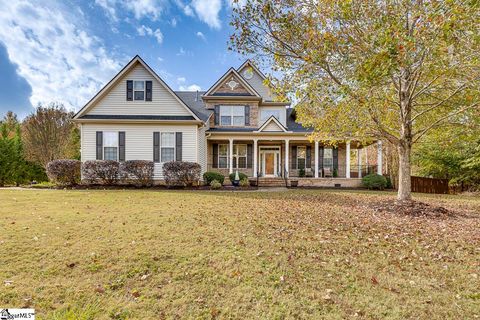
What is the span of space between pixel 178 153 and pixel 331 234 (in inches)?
483

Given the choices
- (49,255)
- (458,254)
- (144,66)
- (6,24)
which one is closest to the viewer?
(49,255)

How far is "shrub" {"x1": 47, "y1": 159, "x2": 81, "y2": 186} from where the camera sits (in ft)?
47.9

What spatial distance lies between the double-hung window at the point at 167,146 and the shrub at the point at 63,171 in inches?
188

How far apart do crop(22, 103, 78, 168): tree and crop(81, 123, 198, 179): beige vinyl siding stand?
8.19 m

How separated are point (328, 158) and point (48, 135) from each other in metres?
23.8

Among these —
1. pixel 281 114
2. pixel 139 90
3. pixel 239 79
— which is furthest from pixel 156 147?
pixel 281 114

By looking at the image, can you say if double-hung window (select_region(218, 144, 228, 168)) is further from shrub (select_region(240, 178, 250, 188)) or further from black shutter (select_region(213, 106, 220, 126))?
shrub (select_region(240, 178, 250, 188))

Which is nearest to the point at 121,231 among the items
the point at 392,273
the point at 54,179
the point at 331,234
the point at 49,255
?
the point at 49,255

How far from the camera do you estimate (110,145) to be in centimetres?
1602

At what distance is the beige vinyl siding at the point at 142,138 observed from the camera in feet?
52.3

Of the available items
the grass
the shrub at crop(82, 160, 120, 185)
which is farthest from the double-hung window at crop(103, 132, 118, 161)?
the grass

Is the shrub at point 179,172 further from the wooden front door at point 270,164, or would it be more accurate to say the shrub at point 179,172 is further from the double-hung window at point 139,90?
the wooden front door at point 270,164

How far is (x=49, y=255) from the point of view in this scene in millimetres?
4148

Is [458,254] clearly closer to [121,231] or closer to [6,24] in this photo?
[121,231]
